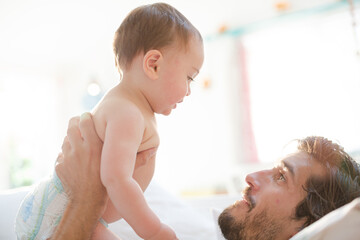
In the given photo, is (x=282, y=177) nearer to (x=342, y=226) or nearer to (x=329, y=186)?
(x=329, y=186)

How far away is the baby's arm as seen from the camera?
3.26 ft

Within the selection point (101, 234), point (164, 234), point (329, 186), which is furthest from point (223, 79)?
point (164, 234)

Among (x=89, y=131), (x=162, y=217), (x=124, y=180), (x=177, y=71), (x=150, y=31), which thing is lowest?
(x=162, y=217)

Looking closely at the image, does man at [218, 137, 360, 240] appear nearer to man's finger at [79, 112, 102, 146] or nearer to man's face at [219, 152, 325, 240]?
man's face at [219, 152, 325, 240]

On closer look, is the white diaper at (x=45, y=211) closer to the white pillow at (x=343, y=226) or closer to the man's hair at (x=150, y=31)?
the man's hair at (x=150, y=31)

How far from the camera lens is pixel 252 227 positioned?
1278mm

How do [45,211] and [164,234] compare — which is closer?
[164,234]

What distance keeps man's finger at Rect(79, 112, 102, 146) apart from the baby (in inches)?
0.9

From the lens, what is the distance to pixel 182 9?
200 inches

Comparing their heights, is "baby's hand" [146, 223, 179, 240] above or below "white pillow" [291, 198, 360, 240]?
below

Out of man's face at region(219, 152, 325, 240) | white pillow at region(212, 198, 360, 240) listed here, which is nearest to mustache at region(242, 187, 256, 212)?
man's face at region(219, 152, 325, 240)

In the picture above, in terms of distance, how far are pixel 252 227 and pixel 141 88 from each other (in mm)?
587

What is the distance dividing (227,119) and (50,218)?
430 centimetres

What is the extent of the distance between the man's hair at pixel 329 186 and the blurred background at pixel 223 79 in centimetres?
320
